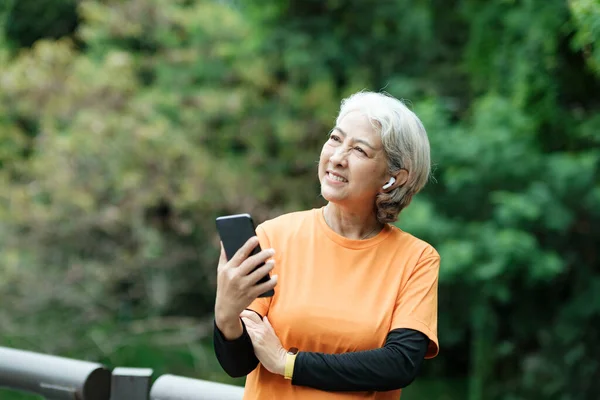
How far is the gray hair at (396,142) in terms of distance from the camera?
163cm

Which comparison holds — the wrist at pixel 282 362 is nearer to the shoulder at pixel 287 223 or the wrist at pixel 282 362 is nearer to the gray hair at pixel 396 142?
the shoulder at pixel 287 223

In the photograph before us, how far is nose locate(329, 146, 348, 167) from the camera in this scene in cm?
162

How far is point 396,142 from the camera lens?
1637 millimetres

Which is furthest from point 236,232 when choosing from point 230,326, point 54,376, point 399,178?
point 54,376

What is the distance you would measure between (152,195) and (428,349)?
651 centimetres

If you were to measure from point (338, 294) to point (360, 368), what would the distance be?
0.50 feet

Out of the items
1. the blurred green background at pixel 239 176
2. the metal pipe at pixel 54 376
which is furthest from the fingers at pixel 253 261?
the blurred green background at pixel 239 176

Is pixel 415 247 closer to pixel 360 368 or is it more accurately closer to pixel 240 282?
pixel 360 368

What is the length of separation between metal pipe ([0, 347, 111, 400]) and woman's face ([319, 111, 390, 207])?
3.54 feet

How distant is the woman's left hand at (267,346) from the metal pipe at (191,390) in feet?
1.49

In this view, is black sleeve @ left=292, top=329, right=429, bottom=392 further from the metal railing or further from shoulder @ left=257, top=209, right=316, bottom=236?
the metal railing

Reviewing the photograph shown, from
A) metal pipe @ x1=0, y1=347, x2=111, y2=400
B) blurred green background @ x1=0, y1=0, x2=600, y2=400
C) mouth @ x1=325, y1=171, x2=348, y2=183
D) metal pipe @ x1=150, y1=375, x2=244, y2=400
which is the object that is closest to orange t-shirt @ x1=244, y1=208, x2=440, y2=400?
mouth @ x1=325, y1=171, x2=348, y2=183

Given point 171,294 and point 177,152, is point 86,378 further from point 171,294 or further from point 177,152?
point 171,294

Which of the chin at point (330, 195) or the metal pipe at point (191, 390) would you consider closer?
the chin at point (330, 195)
